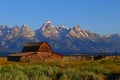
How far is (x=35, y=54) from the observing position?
4616 inches

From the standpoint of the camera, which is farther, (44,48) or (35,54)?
(44,48)

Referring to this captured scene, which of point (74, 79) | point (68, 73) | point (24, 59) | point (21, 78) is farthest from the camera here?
point (24, 59)

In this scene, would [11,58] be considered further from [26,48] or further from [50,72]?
[50,72]

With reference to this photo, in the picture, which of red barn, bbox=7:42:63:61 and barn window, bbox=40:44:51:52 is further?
barn window, bbox=40:44:51:52

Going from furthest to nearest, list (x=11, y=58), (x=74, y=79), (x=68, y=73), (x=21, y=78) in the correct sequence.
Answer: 1. (x=11, y=58)
2. (x=68, y=73)
3. (x=74, y=79)
4. (x=21, y=78)

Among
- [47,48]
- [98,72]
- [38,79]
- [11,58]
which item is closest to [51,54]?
[47,48]

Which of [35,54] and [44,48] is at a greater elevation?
[44,48]

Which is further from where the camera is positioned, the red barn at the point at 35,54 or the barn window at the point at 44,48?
the barn window at the point at 44,48

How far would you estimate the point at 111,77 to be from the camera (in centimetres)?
4378

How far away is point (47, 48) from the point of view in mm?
124250

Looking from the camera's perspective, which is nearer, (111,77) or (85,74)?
(85,74)

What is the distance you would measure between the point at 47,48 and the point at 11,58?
518 inches

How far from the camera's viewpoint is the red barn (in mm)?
113256

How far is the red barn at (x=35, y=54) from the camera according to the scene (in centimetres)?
11326
